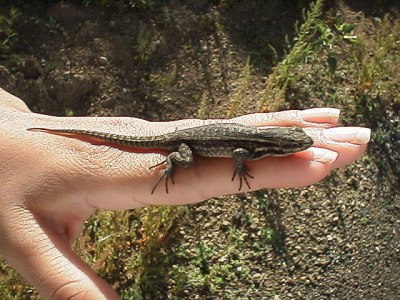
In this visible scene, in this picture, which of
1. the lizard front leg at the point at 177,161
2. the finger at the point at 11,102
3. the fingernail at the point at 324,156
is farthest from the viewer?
the finger at the point at 11,102

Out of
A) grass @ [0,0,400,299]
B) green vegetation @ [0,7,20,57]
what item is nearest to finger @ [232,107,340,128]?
grass @ [0,0,400,299]

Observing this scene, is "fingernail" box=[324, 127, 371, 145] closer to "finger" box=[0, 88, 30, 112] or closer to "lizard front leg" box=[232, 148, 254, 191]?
"lizard front leg" box=[232, 148, 254, 191]

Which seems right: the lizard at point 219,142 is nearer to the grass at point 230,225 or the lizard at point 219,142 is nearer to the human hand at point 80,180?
the human hand at point 80,180

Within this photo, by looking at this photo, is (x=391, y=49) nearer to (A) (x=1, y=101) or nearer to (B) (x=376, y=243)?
(B) (x=376, y=243)

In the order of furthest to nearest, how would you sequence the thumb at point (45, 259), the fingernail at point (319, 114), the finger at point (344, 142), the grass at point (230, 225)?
the grass at point (230, 225)
the fingernail at point (319, 114)
the finger at point (344, 142)
the thumb at point (45, 259)

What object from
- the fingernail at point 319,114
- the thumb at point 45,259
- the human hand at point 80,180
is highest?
the fingernail at point 319,114

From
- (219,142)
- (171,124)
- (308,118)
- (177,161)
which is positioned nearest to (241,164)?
(219,142)

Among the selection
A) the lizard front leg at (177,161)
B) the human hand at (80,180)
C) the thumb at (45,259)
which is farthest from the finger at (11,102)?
the lizard front leg at (177,161)

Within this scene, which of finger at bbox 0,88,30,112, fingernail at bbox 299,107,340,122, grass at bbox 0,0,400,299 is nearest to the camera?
fingernail at bbox 299,107,340,122
